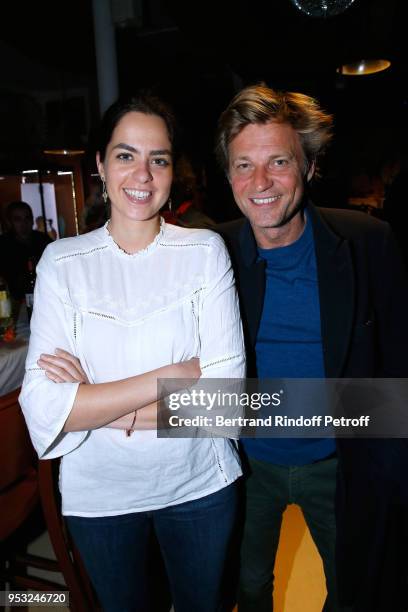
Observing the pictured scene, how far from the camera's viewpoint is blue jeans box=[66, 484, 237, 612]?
1245 mm

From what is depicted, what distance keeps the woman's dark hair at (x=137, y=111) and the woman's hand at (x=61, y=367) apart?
23.4 inches

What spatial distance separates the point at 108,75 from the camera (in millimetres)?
4051

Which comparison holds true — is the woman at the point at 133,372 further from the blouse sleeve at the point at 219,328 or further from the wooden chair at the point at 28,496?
the wooden chair at the point at 28,496

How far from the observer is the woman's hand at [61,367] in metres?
1.16

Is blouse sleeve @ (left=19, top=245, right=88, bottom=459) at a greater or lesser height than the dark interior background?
lesser

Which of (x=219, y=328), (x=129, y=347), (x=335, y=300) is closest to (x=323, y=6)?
(x=335, y=300)

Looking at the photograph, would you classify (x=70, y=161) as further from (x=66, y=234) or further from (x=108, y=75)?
(x=108, y=75)

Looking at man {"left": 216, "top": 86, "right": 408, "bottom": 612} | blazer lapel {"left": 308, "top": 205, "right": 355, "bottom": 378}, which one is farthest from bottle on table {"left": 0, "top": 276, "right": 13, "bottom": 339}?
blazer lapel {"left": 308, "top": 205, "right": 355, "bottom": 378}

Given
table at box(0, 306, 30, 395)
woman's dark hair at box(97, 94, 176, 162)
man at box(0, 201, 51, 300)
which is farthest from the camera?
man at box(0, 201, 51, 300)

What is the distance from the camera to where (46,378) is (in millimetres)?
1175

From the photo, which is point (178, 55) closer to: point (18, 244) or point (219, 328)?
point (18, 244)

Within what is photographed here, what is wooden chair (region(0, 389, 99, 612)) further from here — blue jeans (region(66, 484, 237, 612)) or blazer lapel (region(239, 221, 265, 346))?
blazer lapel (region(239, 221, 265, 346))

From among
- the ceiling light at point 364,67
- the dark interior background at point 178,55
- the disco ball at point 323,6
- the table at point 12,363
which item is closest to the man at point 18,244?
the dark interior background at point 178,55

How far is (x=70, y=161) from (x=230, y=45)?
3.47 metres
